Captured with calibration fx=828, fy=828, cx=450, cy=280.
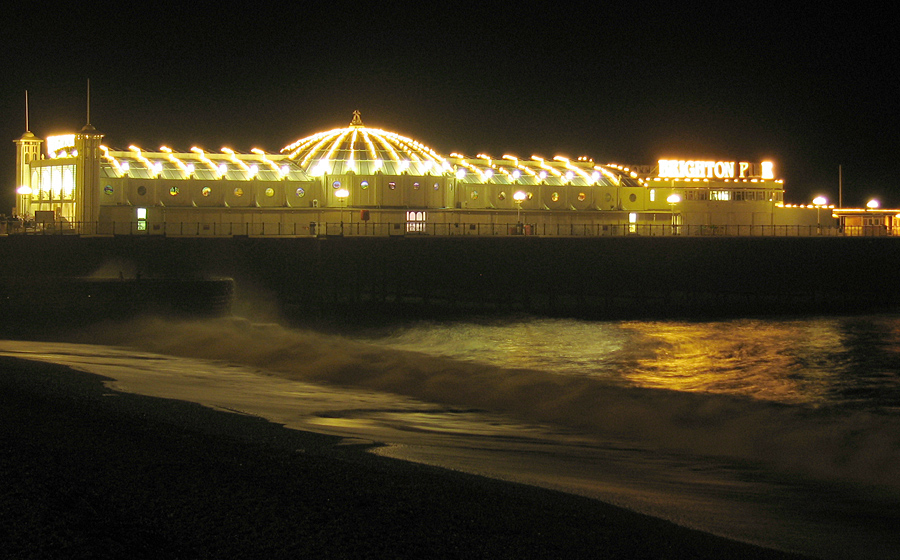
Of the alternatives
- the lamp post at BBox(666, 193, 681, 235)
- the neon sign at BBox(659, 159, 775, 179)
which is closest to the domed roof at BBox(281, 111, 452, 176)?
the lamp post at BBox(666, 193, 681, 235)

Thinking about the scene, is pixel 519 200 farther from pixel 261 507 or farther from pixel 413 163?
pixel 261 507

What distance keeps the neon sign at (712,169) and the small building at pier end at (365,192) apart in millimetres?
106

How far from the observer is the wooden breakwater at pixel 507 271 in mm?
43031

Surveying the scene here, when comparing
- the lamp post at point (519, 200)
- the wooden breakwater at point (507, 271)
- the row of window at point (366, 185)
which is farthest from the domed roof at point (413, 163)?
the wooden breakwater at point (507, 271)

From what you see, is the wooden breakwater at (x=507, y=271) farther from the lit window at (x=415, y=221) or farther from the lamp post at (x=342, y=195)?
the lamp post at (x=342, y=195)

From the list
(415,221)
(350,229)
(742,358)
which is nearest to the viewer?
(742,358)

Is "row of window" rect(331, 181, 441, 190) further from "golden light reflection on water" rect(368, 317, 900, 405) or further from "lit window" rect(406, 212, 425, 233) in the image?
"golden light reflection on water" rect(368, 317, 900, 405)

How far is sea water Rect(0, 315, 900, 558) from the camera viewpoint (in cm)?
1077

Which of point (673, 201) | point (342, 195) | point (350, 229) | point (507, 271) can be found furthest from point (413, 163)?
point (673, 201)

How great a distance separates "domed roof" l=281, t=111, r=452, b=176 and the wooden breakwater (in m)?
17.6

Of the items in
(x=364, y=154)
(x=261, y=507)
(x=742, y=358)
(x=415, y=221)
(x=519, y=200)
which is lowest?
(x=742, y=358)

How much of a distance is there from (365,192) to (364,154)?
3724 mm

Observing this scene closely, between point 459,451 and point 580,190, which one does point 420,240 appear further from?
point 459,451

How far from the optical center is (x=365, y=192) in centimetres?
6269
